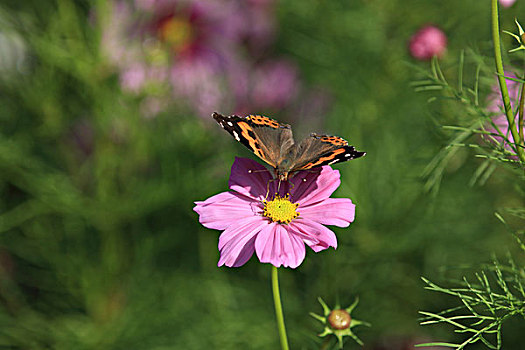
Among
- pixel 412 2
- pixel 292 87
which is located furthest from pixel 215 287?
pixel 412 2

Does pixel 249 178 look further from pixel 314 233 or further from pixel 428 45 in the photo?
pixel 428 45

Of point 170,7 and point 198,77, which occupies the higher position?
point 170,7

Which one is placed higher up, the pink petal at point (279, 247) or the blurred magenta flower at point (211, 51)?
the blurred magenta flower at point (211, 51)

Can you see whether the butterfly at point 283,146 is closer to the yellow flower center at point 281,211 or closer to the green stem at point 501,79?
the yellow flower center at point 281,211

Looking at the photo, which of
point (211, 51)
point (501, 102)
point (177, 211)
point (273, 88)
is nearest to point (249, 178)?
point (501, 102)

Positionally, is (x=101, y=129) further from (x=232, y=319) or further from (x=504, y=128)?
(x=504, y=128)

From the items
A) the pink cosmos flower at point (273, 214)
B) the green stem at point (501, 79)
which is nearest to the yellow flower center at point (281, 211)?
the pink cosmos flower at point (273, 214)
